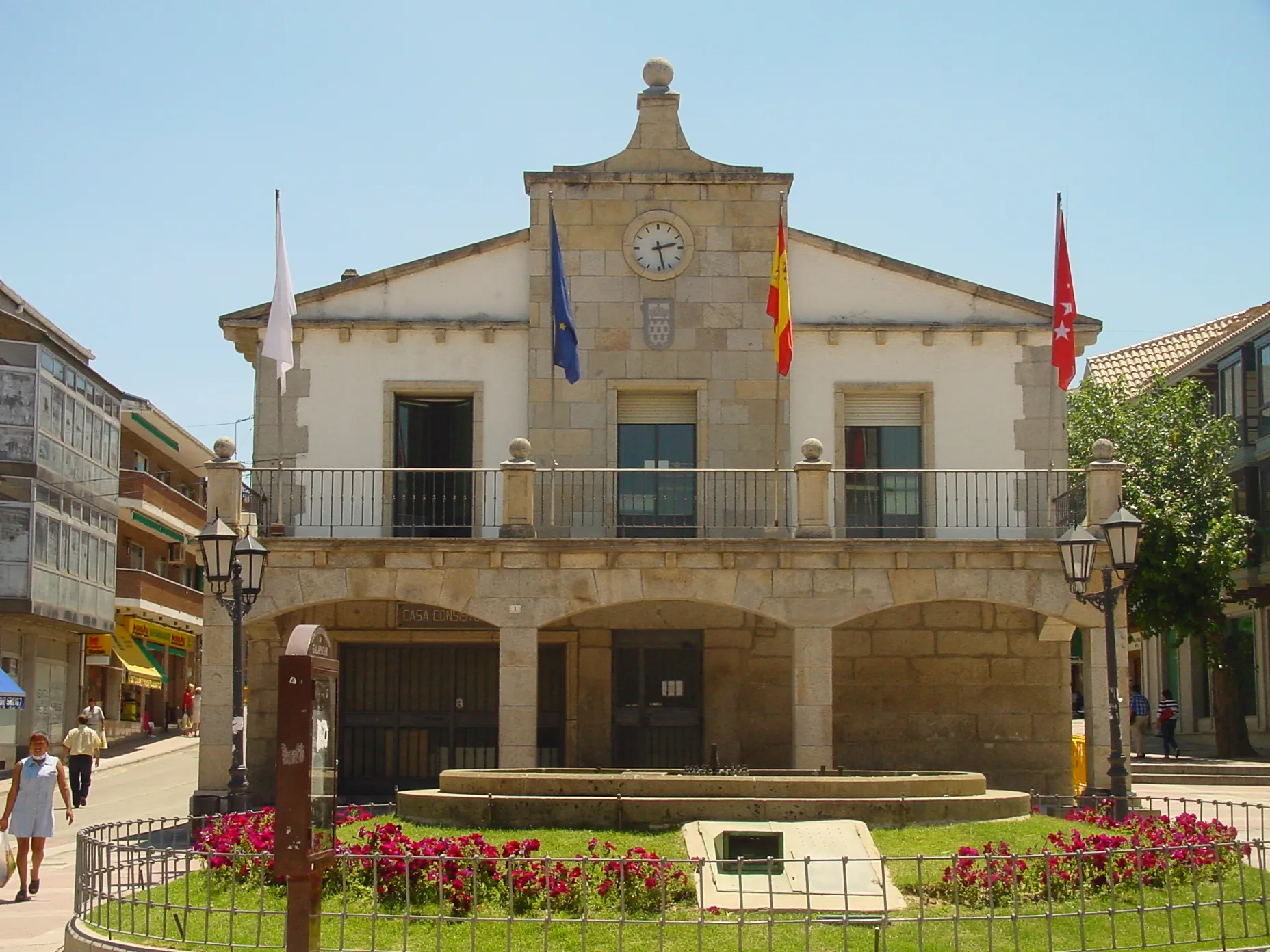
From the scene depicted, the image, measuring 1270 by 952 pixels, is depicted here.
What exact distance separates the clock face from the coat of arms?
1.48ft

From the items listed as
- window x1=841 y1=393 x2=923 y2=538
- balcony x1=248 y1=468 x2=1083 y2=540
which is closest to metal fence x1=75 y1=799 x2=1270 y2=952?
balcony x1=248 y1=468 x2=1083 y2=540

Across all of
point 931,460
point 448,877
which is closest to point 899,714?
point 931,460

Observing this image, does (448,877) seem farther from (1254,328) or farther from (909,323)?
(1254,328)

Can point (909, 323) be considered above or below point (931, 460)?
above

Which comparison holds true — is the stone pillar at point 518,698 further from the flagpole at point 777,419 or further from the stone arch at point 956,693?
the stone arch at point 956,693

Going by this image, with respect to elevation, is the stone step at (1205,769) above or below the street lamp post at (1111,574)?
below

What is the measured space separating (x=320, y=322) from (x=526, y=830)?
10440 millimetres

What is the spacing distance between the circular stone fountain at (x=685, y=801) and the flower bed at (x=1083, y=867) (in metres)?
1.47

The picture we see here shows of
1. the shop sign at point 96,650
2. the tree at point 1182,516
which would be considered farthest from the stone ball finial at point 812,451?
the shop sign at point 96,650

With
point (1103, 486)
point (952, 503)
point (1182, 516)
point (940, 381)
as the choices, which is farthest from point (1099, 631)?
point (1182, 516)

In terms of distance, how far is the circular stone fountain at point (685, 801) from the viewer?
13984 millimetres

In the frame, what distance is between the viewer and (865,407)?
22844 millimetres

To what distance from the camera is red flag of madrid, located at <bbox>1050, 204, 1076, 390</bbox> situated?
21.3 metres

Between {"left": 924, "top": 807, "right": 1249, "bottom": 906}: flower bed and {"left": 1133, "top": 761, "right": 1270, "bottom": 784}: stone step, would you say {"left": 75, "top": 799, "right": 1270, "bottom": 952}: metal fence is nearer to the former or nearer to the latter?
{"left": 924, "top": 807, "right": 1249, "bottom": 906}: flower bed
